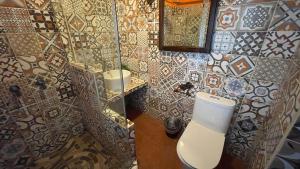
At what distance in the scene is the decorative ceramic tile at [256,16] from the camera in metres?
0.96

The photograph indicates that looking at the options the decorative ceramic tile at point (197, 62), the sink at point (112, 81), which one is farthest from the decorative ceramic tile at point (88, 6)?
the decorative ceramic tile at point (197, 62)

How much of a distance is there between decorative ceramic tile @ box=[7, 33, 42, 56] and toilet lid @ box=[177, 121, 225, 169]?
1.57 meters

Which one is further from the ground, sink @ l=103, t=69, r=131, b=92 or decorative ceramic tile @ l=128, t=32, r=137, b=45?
decorative ceramic tile @ l=128, t=32, r=137, b=45

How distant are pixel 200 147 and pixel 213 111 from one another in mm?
352

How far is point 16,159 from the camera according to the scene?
51.6 inches

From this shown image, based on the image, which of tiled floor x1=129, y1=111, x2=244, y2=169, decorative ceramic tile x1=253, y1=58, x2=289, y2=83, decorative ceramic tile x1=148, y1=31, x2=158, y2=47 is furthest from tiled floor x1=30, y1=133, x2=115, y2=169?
decorative ceramic tile x1=253, y1=58, x2=289, y2=83

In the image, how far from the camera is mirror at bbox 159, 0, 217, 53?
3.93 feet

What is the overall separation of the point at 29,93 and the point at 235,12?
1950 mm

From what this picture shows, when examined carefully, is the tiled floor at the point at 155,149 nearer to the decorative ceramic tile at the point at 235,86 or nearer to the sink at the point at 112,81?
the decorative ceramic tile at the point at 235,86

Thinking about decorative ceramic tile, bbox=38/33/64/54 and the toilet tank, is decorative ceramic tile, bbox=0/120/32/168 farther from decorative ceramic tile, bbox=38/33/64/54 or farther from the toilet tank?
the toilet tank

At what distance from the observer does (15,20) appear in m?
1.08

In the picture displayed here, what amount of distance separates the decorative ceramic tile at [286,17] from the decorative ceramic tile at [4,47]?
2.04 metres

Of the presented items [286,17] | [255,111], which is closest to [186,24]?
[286,17]

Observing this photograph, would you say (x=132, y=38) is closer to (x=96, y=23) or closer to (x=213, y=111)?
(x=96, y=23)
